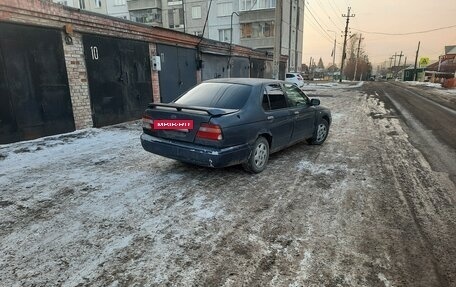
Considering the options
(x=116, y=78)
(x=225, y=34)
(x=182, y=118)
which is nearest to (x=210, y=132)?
(x=182, y=118)

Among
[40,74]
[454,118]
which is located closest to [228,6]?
[454,118]

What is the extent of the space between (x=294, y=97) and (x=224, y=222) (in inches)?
136

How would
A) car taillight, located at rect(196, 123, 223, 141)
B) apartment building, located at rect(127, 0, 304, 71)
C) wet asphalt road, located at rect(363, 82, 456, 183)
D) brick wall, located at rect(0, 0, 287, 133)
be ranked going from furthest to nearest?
apartment building, located at rect(127, 0, 304, 71), brick wall, located at rect(0, 0, 287, 133), wet asphalt road, located at rect(363, 82, 456, 183), car taillight, located at rect(196, 123, 223, 141)

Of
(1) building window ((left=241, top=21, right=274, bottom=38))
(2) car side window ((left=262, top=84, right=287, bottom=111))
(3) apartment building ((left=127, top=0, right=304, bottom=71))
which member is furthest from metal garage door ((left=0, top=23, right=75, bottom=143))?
(1) building window ((left=241, top=21, right=274, bottom=38))

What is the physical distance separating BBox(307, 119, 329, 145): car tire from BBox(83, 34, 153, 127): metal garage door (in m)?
6.02

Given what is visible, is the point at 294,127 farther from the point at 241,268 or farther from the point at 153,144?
the point at 241,268

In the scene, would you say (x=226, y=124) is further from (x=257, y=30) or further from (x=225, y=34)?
(x=225, y=34)

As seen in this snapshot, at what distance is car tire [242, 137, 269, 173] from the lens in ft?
15.9

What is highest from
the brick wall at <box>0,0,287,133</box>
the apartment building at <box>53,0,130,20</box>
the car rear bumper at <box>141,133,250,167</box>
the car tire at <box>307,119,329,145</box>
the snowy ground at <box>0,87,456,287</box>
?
the apartment building at <box>53,0,130,20</box>

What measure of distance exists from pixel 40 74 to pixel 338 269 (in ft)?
24.9

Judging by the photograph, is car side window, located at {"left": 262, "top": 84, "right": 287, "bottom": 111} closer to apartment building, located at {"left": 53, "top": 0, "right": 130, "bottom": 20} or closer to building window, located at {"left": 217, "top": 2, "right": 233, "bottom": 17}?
building window, located at {"left": 217, "top": 2, "right": 233, "bottom": 17}

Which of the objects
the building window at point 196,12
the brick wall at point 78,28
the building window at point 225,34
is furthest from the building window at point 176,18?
the brick wall at point 78,28

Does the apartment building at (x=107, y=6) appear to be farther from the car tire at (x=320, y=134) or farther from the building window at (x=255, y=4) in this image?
the car tire at (x=320, y=134)

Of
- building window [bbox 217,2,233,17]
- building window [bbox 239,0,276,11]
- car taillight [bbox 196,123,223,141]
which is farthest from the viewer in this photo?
building window [bbox 217,2,233,17]
